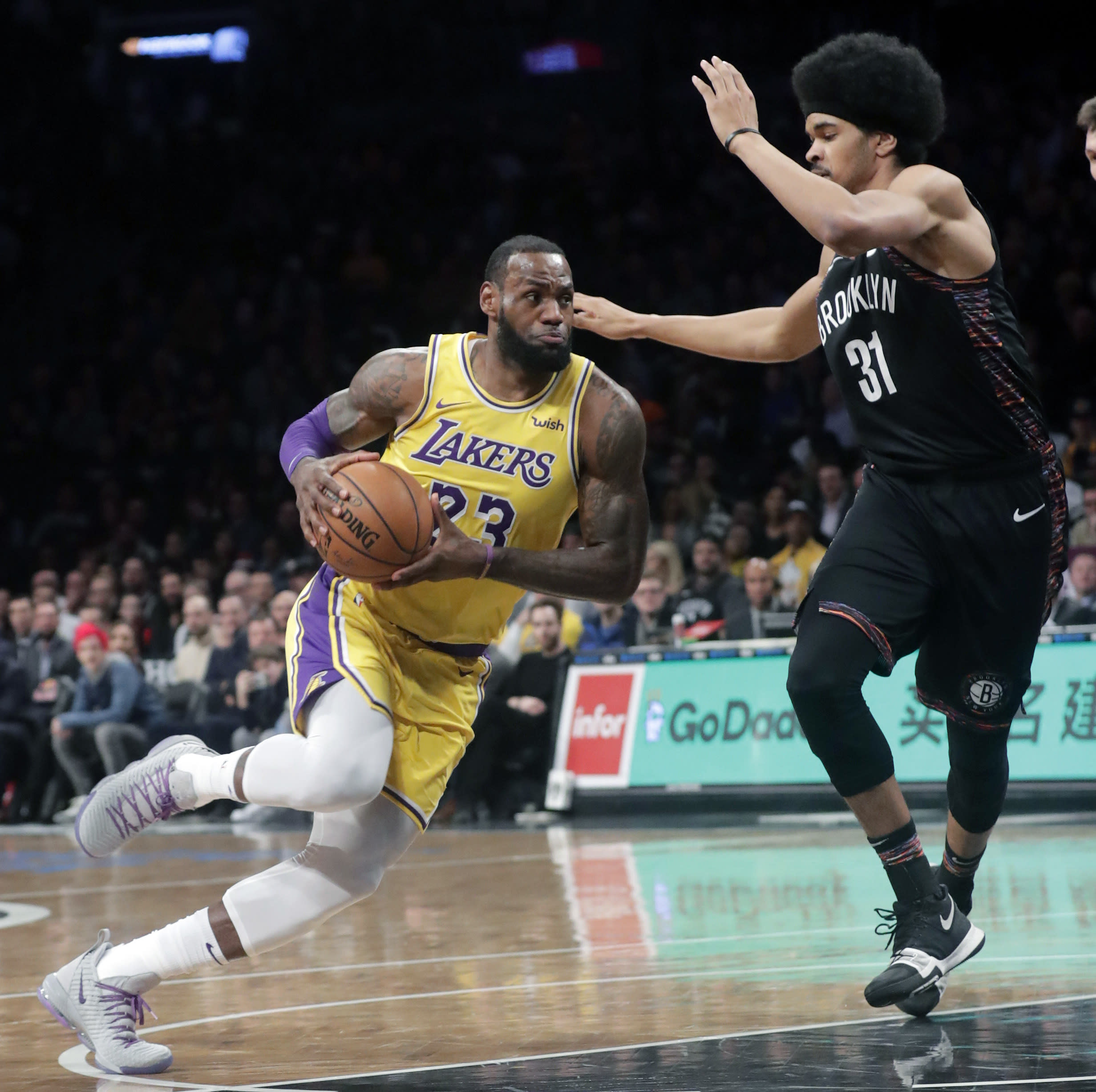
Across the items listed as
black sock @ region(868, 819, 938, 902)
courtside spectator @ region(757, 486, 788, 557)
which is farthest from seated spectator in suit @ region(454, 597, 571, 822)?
black sock @ region(868, 819, 938, 902)

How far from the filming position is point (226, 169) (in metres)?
22.2

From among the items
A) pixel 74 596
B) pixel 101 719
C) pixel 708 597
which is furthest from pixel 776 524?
pixel 74 596

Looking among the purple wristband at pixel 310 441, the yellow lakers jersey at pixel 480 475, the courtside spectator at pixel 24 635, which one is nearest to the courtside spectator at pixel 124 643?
the courtside spectator at pixel 24 635

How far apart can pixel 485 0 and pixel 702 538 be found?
11.8 metres

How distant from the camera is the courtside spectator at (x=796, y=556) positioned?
12.5 m

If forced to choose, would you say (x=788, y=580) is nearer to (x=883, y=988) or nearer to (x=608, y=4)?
(x=883, y=988)

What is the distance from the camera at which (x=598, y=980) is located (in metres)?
5.32

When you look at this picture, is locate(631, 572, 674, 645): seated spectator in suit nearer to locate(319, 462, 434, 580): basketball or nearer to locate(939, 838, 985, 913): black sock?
locate(939, 838, 985, 913): black sock

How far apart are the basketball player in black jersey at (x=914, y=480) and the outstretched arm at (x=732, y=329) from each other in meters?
0.41

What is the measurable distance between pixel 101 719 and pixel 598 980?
8818mm

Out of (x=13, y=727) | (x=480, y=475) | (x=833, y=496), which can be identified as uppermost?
(x=480, y=475)

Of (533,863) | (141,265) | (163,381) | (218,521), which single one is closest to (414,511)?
(533,863)

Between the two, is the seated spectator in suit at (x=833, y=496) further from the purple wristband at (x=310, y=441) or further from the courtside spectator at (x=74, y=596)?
the purple wristband at (x=310, y=441)

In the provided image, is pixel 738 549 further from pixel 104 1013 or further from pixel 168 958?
pixel 104 1013
